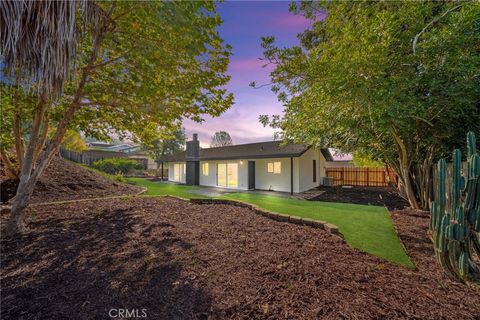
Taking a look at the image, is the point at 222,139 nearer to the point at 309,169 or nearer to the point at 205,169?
the point at 205,169

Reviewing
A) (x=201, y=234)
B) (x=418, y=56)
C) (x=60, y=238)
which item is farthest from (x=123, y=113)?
(x=418, y=56)

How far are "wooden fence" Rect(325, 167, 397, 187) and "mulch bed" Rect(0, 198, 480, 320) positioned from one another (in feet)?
42.9

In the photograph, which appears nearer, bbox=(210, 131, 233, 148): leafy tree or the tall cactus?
the tall cactus

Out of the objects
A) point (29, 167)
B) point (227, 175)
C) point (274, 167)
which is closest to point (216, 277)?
point (29, 167)

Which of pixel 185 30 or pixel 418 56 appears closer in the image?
pixel 185 30

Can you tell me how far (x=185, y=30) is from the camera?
4773 millimetres

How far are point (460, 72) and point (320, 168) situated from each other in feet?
40.9

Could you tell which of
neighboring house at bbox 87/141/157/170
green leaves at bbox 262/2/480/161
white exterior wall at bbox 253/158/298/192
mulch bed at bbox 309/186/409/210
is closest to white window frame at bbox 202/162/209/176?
white exterior wall at bbox 253/158/298/192

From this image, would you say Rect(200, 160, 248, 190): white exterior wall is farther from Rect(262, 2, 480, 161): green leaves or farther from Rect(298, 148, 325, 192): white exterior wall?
Rect(262, 2, 480, 161): green leaves

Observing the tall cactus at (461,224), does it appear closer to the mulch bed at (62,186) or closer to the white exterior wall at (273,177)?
the white exterior wall at (273,177)

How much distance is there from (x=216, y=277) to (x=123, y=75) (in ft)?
18.1

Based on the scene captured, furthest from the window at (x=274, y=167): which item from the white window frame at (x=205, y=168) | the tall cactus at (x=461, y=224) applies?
the tall cactus at (x=461, y=224)

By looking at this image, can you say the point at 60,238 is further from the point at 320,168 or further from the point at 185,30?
the point at 320,168

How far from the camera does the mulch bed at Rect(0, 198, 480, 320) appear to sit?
7.43 ft
